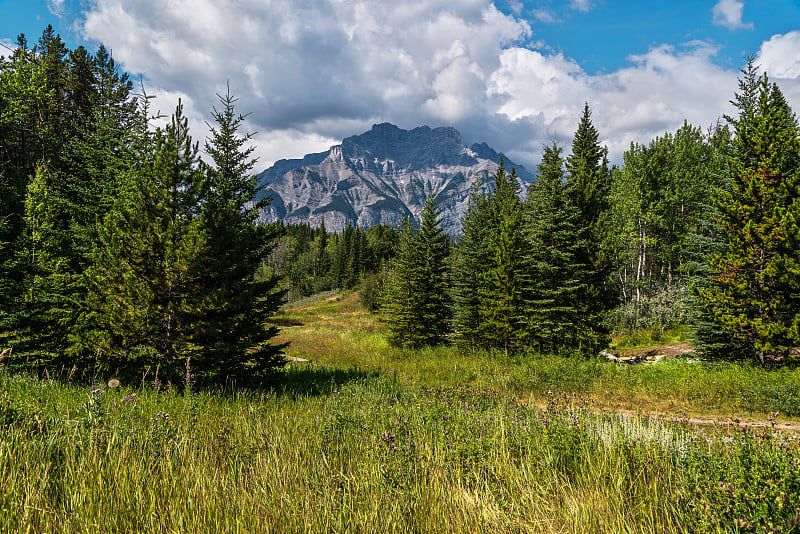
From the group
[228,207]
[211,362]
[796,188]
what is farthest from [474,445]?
[796,188]

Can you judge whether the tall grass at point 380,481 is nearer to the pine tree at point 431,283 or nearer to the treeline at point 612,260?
the treeline at point 612,260

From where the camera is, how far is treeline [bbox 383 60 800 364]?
11.6m

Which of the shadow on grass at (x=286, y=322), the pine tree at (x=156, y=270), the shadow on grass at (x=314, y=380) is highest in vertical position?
the pine tree at (x=156, y=270)

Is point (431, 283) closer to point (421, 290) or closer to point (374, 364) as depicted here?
point (421, 290)

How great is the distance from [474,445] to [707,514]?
5.99 ft

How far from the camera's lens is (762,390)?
9.62 meters

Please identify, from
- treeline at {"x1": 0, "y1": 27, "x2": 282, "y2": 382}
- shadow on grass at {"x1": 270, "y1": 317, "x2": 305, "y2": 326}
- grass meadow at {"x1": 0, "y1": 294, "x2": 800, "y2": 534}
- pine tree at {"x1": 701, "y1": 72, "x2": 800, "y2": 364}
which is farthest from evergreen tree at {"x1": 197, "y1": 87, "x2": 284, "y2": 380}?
shadow on grass at {"x1": 270, "y1": 317, "x2": 305, "y2": 326}

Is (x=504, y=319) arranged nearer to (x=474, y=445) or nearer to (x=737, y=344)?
(x=737, y=344)

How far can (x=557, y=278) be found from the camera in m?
17.8

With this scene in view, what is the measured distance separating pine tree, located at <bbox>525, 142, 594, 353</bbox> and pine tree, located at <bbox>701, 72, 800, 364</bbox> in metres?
5.41

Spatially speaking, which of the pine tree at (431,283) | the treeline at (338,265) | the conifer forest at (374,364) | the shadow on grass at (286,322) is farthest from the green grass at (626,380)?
the treeline at (338,265)

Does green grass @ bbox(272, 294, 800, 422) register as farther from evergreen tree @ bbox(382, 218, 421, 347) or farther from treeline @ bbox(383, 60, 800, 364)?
evergreen tree @ bbox(382, 218, 421, 347)

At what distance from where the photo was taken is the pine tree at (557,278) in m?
16.7

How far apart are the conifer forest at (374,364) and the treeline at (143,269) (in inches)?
2.7
